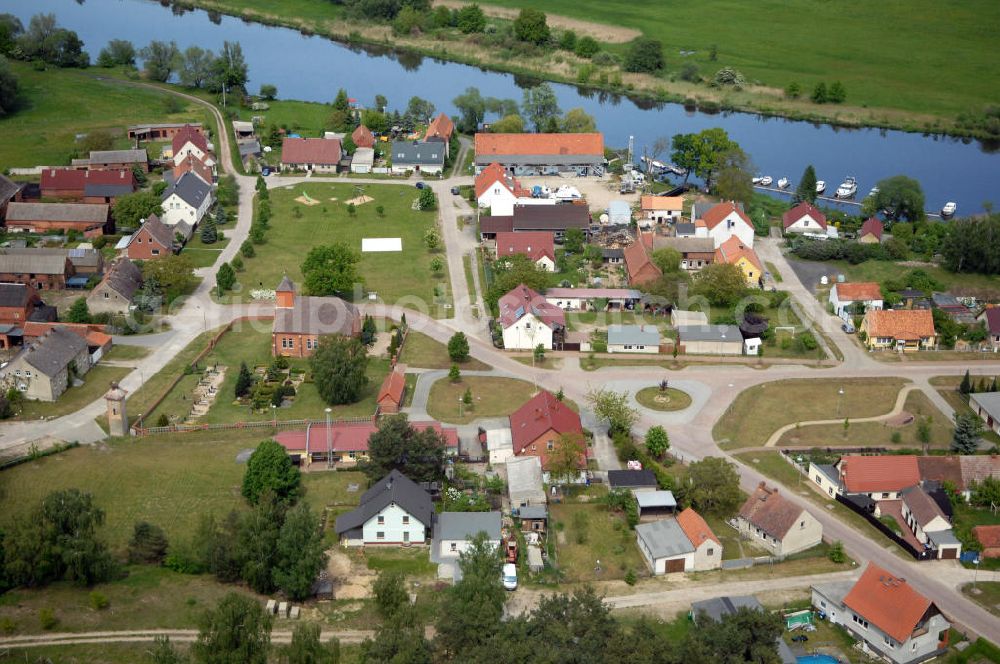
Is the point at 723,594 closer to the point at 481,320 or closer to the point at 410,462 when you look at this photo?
the point at 410,462

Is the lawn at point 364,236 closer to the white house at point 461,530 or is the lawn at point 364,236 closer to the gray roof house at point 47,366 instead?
the gray roof house at point 47,366

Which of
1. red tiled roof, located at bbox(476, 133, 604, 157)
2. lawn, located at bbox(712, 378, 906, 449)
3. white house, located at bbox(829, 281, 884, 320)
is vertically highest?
red tiled roof, located at bbox(476, 133, 604, 157)

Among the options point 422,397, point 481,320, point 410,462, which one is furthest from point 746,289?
point 410,462

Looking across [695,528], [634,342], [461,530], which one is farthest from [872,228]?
[461,530]

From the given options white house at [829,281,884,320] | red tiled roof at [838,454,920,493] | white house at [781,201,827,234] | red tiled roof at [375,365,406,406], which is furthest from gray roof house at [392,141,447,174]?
red tiled roof at [838,454,920,493]

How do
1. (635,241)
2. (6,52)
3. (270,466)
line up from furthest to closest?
1. (6,52)
2. (635,241)
3. (270,466)

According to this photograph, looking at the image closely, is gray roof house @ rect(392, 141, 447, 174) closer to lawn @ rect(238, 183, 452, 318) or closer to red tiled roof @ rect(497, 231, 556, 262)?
lawn @ rect(238, 183, 452, 318)
